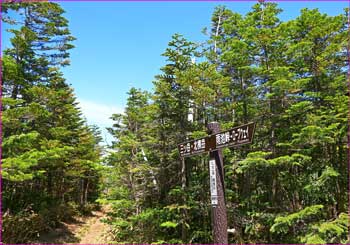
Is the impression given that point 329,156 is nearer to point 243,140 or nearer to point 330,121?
point 330,121

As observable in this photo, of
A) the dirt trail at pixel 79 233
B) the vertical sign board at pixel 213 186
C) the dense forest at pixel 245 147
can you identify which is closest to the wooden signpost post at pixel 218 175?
the vertical sign board at pixel 213 186

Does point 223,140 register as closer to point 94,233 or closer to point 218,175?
point 218,175

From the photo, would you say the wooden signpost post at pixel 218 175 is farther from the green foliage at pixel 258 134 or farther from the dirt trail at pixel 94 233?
the dirt trail at pixel 94 233

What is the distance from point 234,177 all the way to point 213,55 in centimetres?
529

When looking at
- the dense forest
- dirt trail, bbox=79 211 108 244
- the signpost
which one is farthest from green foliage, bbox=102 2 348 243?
the signpost

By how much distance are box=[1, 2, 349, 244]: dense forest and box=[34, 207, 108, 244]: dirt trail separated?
4.36 feet

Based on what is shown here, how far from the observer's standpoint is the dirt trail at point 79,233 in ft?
38.9

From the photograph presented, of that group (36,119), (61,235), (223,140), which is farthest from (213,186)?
(61,235)

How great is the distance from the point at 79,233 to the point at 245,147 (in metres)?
9.25

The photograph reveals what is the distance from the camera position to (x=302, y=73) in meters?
9.77

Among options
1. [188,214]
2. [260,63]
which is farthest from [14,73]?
[260,63]

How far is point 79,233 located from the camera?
13383mm

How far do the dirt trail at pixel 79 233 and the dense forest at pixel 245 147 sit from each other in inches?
52.3

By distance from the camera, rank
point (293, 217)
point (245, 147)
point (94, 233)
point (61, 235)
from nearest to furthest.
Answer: point (293, 217) → point (245, 147) → point (61, 235) → point (94, 233)
